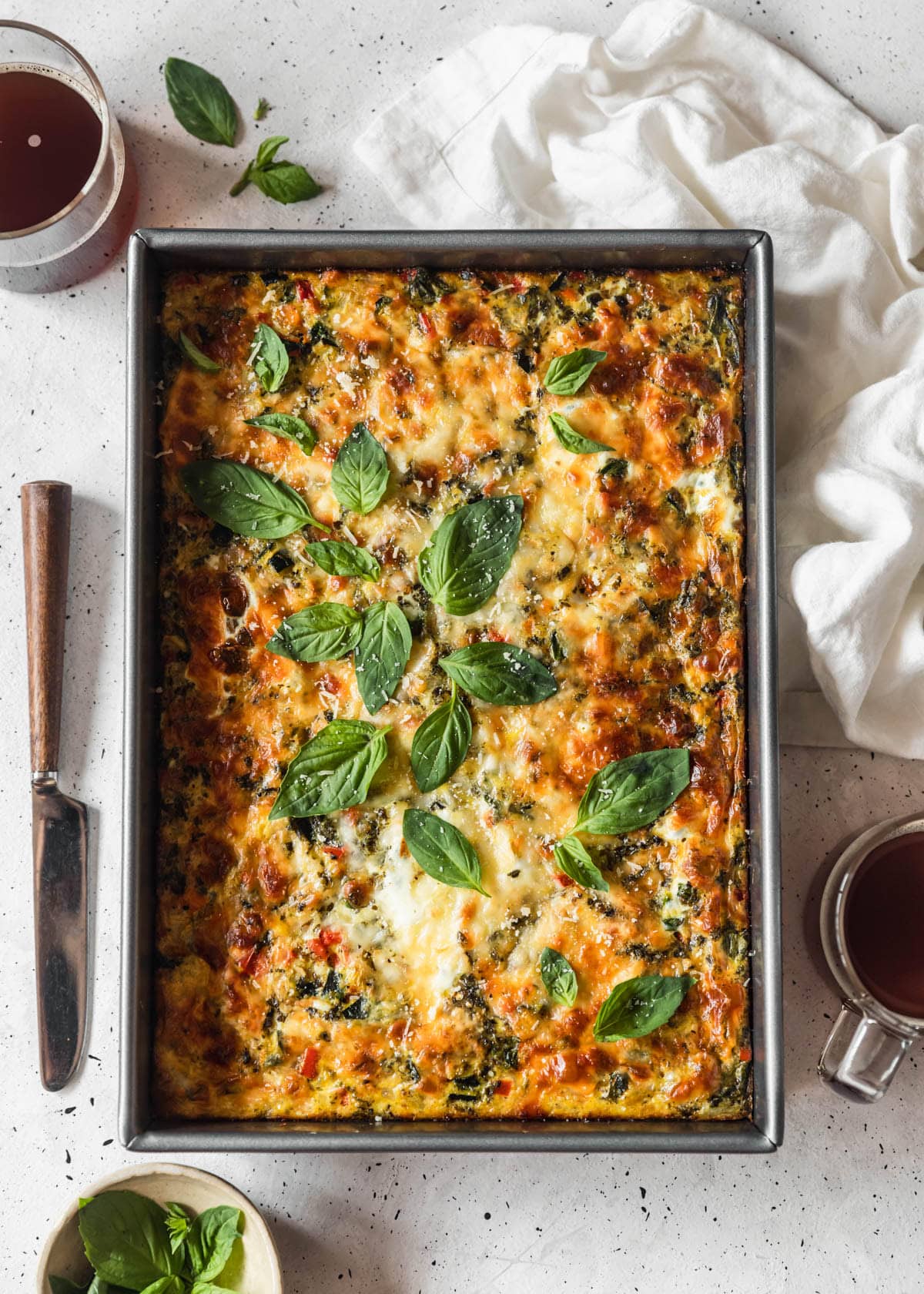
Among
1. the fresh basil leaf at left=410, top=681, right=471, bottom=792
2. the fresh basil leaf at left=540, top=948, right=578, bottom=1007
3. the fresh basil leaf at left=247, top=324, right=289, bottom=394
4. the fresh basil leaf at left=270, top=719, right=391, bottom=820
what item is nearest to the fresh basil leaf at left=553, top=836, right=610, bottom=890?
the fresh basil leaf at left=540, top=948, right=578, bottom=1007

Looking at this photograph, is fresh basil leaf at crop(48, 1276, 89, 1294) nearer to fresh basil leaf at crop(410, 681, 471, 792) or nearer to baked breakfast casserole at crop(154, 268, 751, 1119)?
baked breakfast casserole at crop(154, 268, 751, 1119)

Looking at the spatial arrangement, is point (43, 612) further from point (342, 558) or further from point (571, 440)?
point (571, 440)

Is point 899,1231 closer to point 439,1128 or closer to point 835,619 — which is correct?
point 439,1128

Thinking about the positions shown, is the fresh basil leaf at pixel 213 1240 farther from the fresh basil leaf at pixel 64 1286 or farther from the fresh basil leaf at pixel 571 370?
the fresh basil leaf at pixel 571 370

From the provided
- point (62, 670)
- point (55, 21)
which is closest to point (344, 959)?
point (62, 670)

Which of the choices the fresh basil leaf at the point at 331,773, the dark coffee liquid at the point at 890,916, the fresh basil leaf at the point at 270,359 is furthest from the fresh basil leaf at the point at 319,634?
the dark coffee liquid at the point at 890,916
